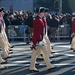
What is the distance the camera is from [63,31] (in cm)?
2078

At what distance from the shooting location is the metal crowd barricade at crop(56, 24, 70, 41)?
809 inches

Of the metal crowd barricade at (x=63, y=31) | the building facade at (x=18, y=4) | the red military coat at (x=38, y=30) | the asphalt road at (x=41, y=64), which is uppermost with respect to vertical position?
the building facade at (x=18, y=4)

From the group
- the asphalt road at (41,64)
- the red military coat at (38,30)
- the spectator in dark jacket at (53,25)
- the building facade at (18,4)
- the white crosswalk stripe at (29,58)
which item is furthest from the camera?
Result: the building facade at (18,4)

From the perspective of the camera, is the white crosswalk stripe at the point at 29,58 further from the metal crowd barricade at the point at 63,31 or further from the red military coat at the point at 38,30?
the metal crowd barricade at the point at 63,31

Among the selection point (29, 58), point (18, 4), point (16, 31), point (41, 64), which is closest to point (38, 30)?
point (41, 64)

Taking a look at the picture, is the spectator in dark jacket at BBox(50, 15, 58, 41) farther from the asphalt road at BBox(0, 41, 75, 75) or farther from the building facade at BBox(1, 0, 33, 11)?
the building facade at BBox(1, 0, 33, 11)


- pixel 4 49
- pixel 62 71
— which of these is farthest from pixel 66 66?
pixel 4 49

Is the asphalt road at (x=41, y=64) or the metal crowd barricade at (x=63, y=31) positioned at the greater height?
the metal crowd barricade at (x=63, y=31)

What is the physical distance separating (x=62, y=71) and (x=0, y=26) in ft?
9.30

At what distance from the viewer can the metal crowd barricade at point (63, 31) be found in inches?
809

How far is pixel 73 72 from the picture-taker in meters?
10.2

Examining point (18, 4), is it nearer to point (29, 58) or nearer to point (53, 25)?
point (53, 25)

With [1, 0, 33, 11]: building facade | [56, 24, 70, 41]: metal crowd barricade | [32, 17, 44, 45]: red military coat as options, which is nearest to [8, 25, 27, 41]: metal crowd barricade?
[56, 24, 70, 41]: metal crowd barricade

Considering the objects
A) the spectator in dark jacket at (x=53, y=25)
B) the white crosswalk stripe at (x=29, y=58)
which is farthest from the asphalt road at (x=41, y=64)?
the spectator in dark jacket at (x=53, y=25)
